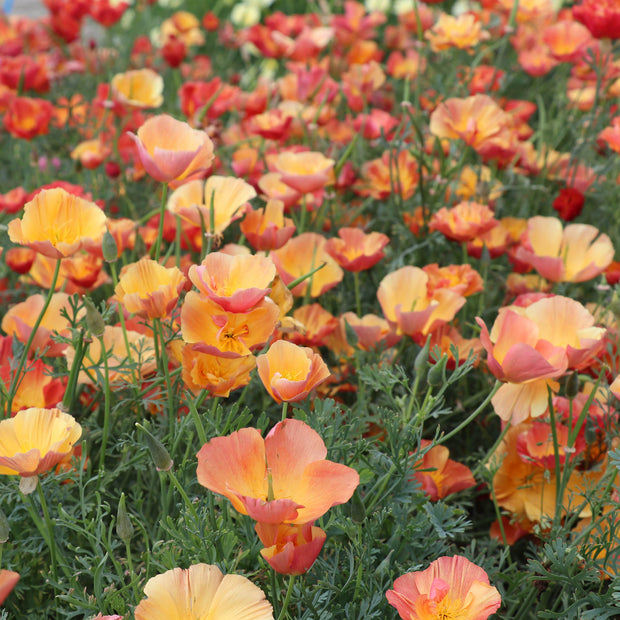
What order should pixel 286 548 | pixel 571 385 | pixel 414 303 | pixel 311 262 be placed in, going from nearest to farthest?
pixel 286 548
pixel 571 385
pixel 414 303
pixel 311 262

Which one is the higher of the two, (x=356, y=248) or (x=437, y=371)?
(x=437, y=371)

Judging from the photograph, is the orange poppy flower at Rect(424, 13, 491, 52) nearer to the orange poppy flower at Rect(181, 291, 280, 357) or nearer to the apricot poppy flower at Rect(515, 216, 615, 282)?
the apricot poppy flower at Rect(515, 216, 615, 282)

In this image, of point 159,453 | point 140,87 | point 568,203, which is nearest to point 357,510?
point 159,453

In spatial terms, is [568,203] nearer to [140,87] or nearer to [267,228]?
[267,228]

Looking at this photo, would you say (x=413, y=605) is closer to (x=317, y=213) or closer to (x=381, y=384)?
(x=381, y=384)

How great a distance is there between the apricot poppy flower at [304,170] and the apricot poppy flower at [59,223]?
391 millimetres

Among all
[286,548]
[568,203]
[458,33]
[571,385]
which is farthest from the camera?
[458,33]

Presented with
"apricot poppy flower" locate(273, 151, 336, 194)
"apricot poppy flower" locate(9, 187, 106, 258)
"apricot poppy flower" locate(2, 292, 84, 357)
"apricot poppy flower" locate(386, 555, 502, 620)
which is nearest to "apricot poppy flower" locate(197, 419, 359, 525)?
"apricot poppy flower" locate(386, 555, 502, 620)

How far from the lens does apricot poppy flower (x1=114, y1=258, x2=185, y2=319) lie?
2.86 feet

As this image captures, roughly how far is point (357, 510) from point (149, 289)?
36cm

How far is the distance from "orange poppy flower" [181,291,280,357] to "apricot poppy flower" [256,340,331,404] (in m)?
0.04

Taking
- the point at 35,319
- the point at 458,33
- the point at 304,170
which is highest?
the point at 458,33

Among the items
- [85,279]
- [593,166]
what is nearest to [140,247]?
[85,279]

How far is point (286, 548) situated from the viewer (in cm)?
68
